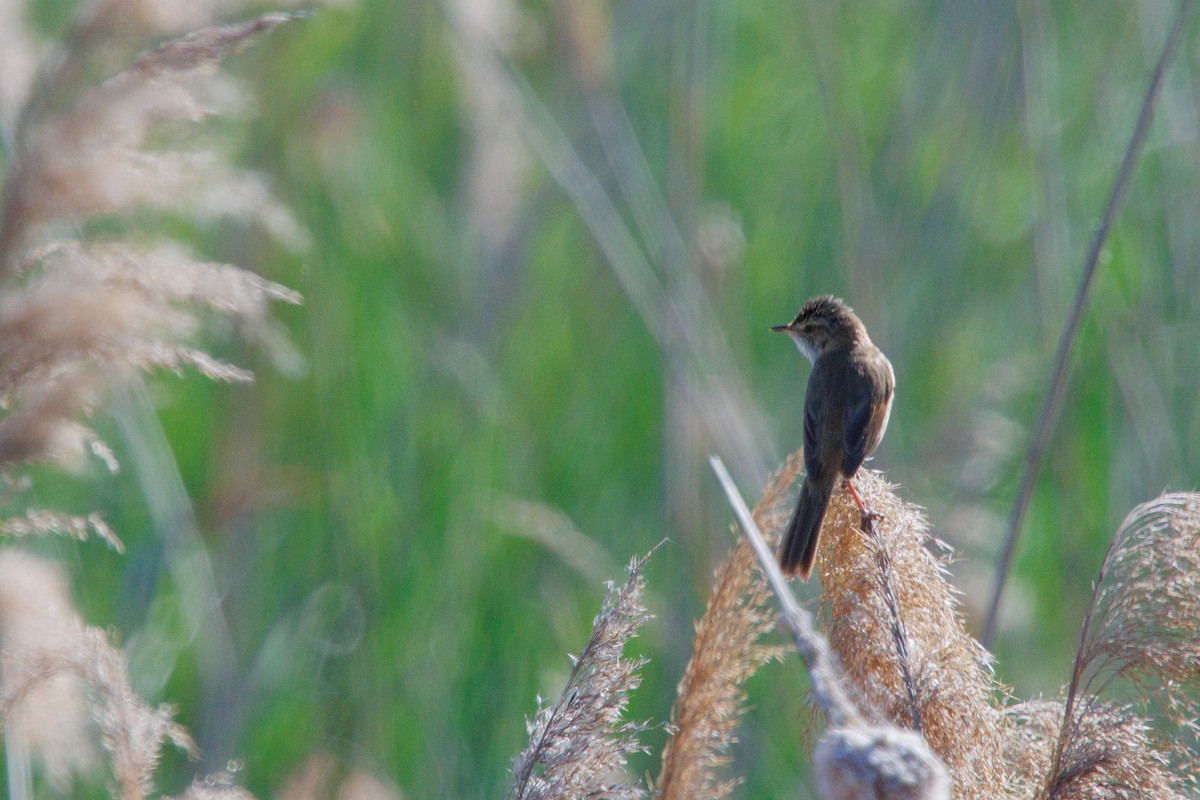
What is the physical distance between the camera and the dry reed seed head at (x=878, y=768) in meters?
1.02

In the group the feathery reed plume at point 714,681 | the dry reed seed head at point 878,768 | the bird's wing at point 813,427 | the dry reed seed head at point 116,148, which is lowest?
the dry reed seed head at point 878,768

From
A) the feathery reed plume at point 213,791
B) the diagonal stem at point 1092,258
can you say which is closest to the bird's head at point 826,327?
the diagonal stem at point 1092,258

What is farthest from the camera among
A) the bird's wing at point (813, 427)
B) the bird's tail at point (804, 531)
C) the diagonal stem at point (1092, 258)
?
the bird's wing at point (813, 427)

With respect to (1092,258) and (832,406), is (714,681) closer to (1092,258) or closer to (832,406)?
(1092,258)

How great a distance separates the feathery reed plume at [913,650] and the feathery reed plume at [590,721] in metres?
0.30

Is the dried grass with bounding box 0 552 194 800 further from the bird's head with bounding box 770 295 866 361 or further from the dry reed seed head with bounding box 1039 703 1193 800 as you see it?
the bird's head with bounding box 770 295 866 361

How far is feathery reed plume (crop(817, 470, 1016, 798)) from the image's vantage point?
1.61 m

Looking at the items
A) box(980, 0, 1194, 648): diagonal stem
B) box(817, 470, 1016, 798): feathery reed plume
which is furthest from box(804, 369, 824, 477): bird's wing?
box(817, 470, 1016, 798): feathery reed plume

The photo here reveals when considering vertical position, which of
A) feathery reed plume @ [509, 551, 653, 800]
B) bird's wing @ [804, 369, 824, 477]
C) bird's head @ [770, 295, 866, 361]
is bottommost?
feathery reed plume @ [509, 551, 653, 800]

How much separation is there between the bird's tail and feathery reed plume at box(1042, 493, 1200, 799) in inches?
42.0

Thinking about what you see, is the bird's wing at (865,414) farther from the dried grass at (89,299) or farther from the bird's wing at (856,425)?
the dried grass at (89,299)

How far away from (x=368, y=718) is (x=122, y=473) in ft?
3.91

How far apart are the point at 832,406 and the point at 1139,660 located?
66.9 inches

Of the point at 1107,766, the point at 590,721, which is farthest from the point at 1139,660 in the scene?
the point at 590,721
